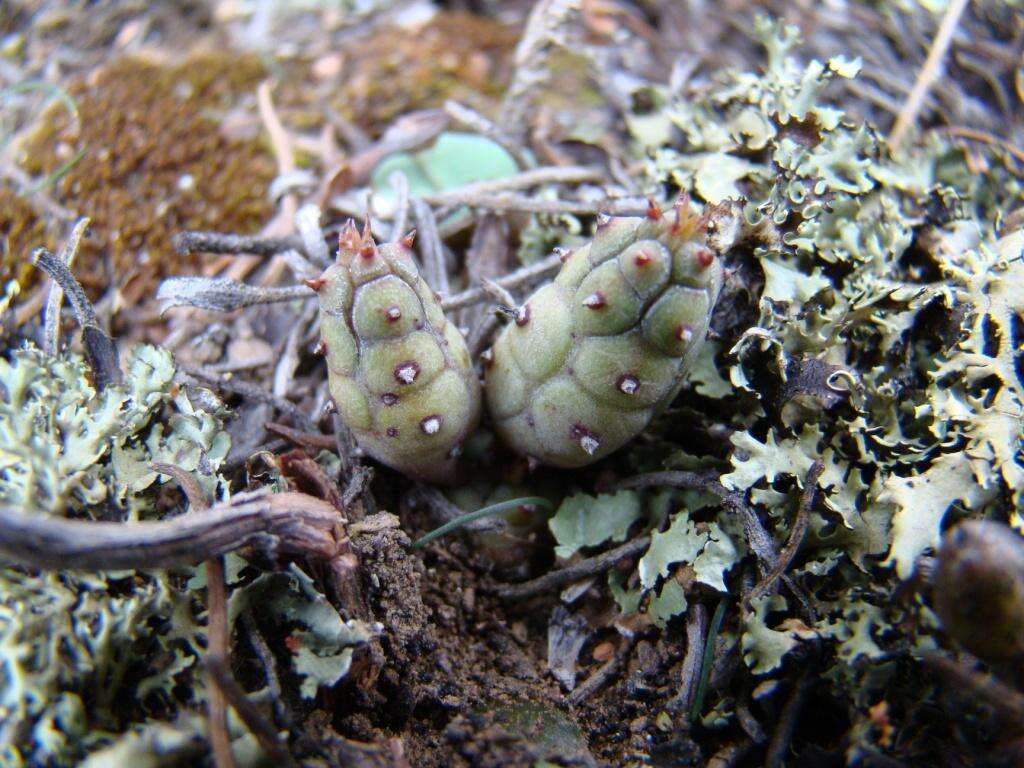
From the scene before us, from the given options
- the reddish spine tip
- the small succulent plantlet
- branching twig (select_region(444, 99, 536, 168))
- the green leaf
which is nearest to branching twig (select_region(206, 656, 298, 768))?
the green leaf

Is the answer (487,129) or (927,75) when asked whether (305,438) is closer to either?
(487,129)

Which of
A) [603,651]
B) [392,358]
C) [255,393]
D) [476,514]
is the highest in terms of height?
[392,358]

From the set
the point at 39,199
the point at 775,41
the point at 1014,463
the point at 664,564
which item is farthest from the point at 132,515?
the point at 775,41

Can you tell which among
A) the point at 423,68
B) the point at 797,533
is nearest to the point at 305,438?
the point at 797,533

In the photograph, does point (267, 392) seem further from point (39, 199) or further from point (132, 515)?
point (39, 199)

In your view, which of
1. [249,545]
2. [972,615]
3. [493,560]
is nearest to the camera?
[972,615]
